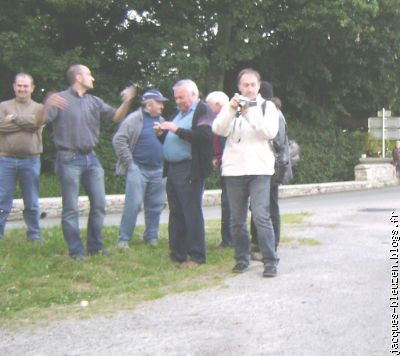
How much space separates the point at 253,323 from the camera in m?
4.51

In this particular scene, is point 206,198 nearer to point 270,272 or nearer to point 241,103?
point 270,272

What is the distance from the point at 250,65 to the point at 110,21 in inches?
209

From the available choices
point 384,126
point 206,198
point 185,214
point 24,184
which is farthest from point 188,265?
point 384,126

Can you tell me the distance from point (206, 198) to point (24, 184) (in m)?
8.25

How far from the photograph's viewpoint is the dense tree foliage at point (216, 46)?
17125 mm

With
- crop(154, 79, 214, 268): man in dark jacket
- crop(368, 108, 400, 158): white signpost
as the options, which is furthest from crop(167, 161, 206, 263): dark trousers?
crop(368, 108, 400, 158): white signpost

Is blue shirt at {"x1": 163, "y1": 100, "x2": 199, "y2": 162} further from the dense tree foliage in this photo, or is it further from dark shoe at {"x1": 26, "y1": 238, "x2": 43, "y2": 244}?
the dense tree foliage

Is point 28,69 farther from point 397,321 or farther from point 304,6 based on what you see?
point 397,321

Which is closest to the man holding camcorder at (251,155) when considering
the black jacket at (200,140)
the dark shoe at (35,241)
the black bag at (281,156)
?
the black jacket at (200,140)

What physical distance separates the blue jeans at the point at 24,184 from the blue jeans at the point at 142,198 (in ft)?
3.47

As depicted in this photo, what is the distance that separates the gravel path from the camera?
4051mm

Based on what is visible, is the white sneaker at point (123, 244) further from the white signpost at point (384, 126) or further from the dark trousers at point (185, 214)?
the white signpost at point (384, 126)

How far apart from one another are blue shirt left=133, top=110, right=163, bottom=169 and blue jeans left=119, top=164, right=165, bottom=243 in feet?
0.32

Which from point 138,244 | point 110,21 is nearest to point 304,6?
point 110,21
